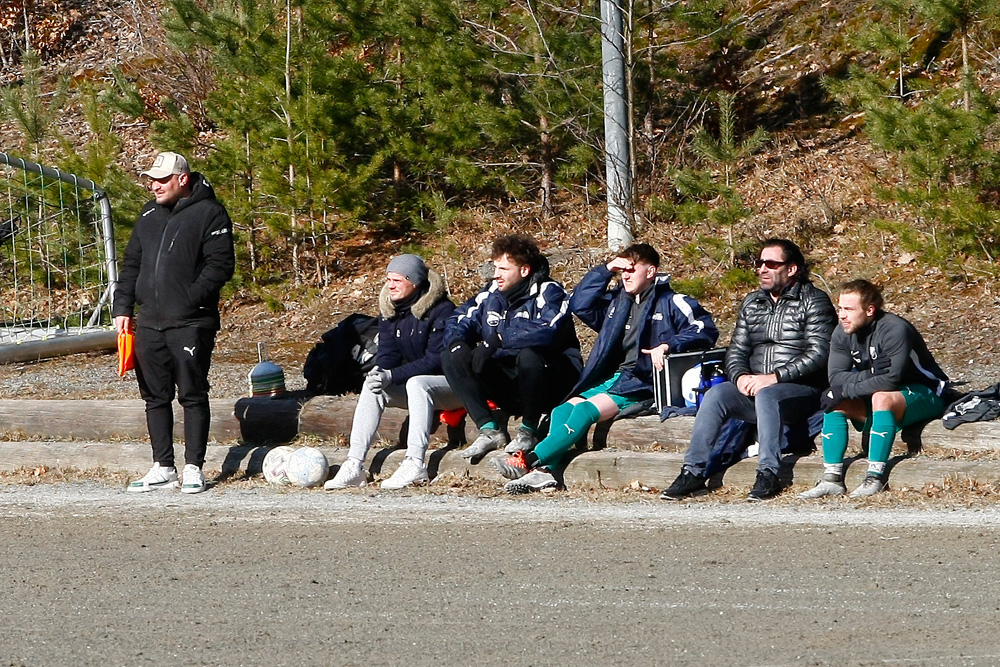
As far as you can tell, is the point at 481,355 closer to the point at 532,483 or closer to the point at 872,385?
the point at 532,483

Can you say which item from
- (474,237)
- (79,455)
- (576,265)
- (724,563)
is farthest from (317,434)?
(474,237)

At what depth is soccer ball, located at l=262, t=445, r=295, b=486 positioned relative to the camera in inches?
298

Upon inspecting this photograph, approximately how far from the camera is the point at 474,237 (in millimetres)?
14680

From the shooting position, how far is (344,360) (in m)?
8.64

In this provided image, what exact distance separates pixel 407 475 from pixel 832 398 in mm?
2330

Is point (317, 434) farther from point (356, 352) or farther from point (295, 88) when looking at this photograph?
point (295, 88)

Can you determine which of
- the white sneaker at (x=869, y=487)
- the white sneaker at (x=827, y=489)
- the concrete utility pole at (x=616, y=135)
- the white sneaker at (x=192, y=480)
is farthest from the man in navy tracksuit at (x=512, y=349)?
the concrete utility pole at (x=616, y=135)

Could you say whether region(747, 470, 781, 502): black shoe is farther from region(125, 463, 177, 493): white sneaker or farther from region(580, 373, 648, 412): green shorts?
region(125, 463, 177, 493): white sneaker

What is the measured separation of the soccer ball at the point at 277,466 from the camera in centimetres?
756

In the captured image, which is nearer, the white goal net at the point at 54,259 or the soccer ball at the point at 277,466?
the soccer ball at the point at 277,466

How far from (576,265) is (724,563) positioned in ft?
26.9

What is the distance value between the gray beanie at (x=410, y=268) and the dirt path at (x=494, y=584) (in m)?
1.54

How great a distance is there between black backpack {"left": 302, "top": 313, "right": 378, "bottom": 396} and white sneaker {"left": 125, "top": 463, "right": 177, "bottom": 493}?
1308mm

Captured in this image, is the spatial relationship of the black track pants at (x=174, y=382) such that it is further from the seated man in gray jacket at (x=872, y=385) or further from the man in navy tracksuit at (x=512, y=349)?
the seated man in gray jacket at (x=872, y=385)
